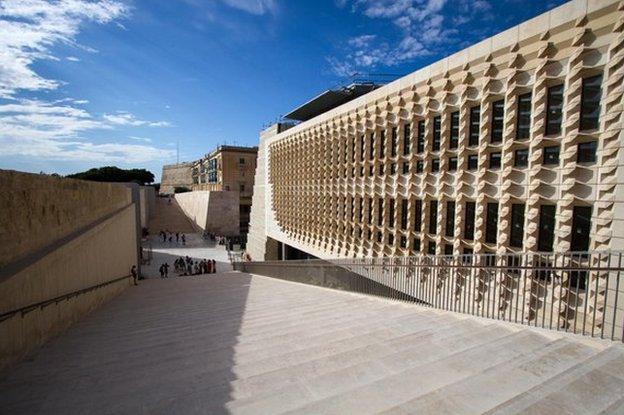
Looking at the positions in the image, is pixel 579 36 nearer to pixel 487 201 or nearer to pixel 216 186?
pixel 487 201

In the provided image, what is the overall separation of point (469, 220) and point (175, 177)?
80.2 metres

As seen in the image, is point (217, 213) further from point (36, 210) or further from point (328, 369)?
point (328, 369)

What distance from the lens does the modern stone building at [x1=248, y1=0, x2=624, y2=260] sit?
7.89 metres

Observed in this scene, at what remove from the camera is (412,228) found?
44.0 feet

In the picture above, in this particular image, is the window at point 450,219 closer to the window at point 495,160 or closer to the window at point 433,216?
the window at point 433,216

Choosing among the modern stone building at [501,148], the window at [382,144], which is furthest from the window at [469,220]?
the window at [382,144]

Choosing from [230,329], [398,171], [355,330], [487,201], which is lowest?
[230,329]

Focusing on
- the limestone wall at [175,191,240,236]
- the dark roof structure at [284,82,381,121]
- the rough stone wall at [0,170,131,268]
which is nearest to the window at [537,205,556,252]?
the rough stone wall at [0,170,131,268]

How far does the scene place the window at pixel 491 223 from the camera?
10.4 metres

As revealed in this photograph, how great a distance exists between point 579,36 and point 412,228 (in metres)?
7.82

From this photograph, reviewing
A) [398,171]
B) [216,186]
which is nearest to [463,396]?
[398,171]

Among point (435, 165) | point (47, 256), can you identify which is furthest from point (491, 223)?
point (47, 256)

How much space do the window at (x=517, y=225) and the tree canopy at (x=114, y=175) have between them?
63718 millimetres

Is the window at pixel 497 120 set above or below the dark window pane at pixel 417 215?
above
